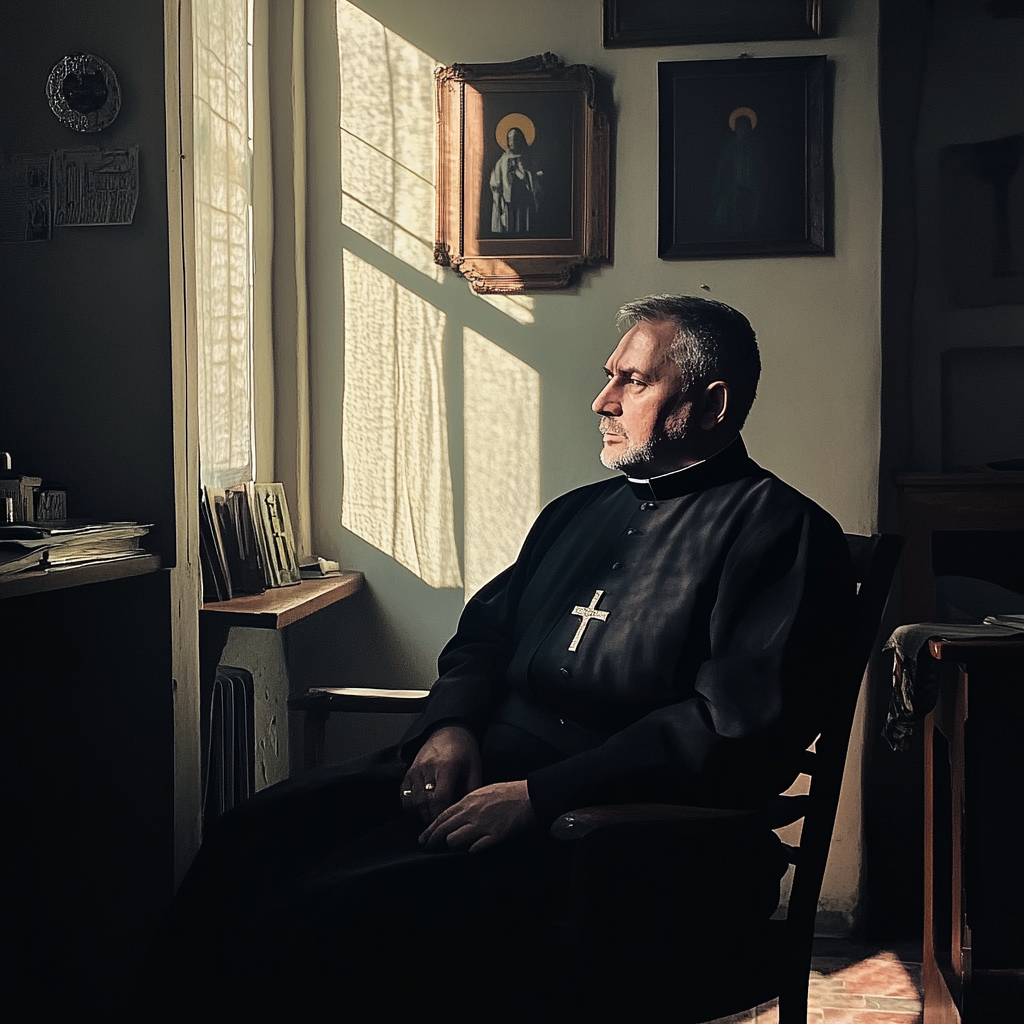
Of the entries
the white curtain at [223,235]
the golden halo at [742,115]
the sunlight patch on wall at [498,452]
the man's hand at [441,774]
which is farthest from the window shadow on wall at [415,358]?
the man's hand at [441,774]

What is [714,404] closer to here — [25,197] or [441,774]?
[441,774]

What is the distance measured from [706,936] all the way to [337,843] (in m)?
0.62

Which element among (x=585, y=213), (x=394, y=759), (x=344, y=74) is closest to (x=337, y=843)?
(x=394, y=759)

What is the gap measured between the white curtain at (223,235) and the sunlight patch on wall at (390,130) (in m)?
0.31

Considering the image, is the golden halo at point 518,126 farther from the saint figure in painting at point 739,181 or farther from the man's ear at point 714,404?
the man's ear at point 714,404

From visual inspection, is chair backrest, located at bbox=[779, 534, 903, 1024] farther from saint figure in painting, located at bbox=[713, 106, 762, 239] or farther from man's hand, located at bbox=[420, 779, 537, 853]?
saint figure in painting, located at bbox=[713, 106, 762, 239]

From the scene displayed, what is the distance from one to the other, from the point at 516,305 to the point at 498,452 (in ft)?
1.37

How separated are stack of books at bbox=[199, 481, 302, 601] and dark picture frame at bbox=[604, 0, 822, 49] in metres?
1.57

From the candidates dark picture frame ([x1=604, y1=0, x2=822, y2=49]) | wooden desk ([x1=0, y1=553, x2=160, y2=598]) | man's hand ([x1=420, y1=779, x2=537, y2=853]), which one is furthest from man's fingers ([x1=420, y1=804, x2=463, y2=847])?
dark picture frame ([x1=604, y1=0, x2=822, y2=49])

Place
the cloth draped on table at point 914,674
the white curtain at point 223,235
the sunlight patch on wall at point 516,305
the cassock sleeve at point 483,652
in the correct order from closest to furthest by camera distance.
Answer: the cassock sleeve at point 483,652 < the cloth draped on table at point 914,674 < the white curtain at point 223,235 < the sunlight patch on wall at point 516,305

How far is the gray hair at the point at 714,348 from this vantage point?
2.05 metres

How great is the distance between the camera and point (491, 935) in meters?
1.61

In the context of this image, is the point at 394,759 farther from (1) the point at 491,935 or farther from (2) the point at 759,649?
(2) the point at 759,649

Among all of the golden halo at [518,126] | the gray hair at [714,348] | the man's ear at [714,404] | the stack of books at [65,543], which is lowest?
the stack of books at [65,543]
